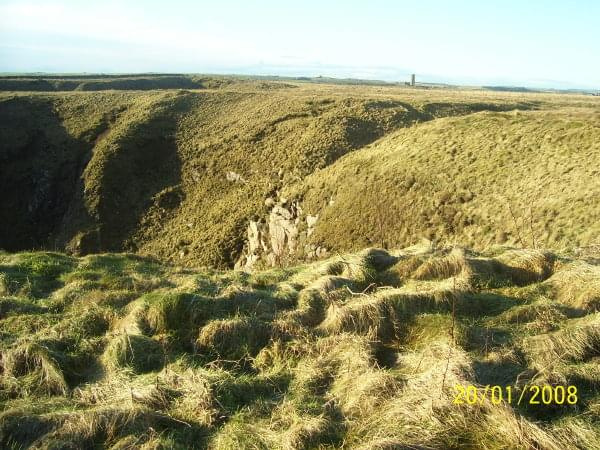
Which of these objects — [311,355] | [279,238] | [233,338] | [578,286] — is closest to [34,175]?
[279,238]

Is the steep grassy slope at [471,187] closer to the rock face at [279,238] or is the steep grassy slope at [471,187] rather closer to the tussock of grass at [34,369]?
the rock face at [279,238]

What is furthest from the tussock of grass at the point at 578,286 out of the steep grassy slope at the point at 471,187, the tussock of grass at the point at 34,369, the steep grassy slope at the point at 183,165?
the steep grassy slope at the point at 183,165

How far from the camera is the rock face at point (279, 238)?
25.4m

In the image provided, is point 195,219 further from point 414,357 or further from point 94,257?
point 414,357

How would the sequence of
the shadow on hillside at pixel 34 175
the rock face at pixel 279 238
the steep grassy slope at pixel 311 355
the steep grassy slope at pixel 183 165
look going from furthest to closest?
the shadow on hillside at pixel 34 175 < the steep grassy slope at pixel 183 165 < the rock face at pixel 279 238 < the steep grassy slope at pixel 311 355

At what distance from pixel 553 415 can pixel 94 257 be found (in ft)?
37.0

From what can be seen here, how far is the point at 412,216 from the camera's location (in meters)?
22.6

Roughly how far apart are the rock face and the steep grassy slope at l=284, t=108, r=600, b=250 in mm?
782

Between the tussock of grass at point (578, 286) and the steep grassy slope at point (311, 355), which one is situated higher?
the tussock of grass at point (578, 286)

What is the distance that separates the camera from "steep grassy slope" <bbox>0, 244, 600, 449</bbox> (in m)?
4.91

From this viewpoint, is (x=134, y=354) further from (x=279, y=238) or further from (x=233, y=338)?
(x=279, y=238)
